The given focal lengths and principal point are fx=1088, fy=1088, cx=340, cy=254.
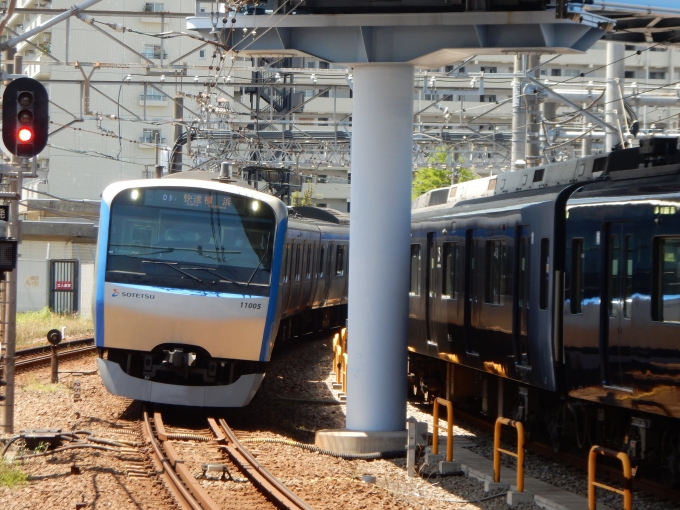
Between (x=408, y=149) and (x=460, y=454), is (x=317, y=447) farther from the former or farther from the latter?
(x=408, y=149)

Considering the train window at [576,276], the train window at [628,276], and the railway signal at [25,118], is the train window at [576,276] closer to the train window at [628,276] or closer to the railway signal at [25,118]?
the train window at [628,276]

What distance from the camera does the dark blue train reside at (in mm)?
8734

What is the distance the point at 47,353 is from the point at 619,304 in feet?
50.4

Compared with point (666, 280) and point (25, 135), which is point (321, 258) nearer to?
point (25, 135)

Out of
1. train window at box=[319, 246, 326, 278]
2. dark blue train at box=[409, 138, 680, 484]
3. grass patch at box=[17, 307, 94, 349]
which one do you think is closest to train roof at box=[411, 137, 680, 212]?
dark blue train at box=[409, 138, 680, 484]

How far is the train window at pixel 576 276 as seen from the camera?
1005 cm

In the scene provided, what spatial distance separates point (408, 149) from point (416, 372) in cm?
554

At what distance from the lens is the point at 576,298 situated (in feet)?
33.2

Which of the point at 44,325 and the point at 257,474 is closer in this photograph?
the point at 257,474

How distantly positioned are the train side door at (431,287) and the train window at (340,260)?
12185mm

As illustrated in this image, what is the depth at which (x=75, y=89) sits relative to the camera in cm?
5509

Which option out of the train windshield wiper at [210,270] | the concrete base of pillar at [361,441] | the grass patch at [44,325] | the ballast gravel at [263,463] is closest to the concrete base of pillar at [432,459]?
the ballast gravel at [263,463]

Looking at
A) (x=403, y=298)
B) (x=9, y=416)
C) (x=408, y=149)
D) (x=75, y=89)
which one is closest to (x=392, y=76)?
(x=408, y=149)

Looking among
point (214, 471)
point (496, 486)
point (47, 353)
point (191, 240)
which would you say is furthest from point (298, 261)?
point (496, 486)
